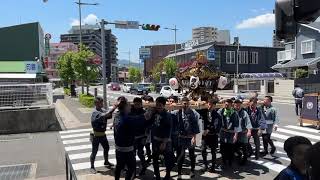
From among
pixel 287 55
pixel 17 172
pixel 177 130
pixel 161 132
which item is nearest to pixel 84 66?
pixel 287 55

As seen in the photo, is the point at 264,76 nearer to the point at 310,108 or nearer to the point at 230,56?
the point at 230,56

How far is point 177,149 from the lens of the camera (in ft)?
32.4

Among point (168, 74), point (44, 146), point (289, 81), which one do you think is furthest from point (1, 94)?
point (168, 74)

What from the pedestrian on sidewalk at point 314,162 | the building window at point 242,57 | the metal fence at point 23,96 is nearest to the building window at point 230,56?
the building window at point 242,57

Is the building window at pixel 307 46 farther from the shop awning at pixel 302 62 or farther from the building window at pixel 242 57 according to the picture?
the building window at pixel 242 57

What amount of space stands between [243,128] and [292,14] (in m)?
5.79

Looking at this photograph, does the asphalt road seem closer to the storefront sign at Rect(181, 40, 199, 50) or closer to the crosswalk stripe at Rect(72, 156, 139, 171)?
the crosswalk stripe at Rect(72, 156, 139, 171)

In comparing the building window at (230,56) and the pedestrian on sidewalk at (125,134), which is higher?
the building window at (230,56)

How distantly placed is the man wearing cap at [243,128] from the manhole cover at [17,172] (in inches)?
198

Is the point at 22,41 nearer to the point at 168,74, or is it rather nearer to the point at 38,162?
the point at 168,74

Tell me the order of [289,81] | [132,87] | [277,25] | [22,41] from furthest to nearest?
[132,87]
[22,41]
[289,81]
[277,25]

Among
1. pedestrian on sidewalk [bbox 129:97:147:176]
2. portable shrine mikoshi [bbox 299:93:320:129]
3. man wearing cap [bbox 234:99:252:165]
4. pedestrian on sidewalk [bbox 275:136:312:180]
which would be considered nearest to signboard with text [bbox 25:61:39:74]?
Result: portable shrine mikoshi [bbox 299:93:320:129]

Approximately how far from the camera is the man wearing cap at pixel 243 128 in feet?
35.0

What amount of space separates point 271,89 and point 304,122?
3156 cm
